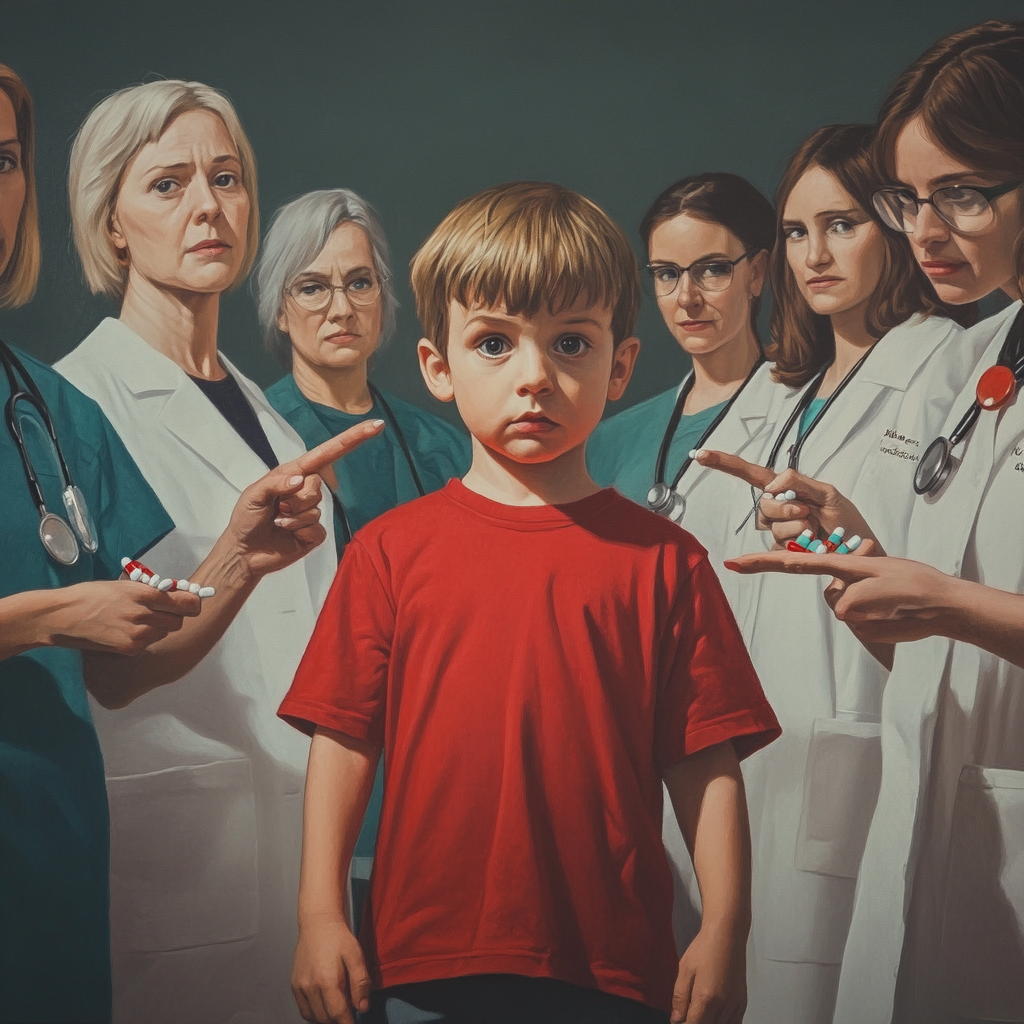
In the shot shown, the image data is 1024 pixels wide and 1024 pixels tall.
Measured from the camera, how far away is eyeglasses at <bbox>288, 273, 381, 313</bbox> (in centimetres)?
161

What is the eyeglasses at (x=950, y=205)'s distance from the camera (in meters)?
1.56

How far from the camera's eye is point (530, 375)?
52.6 inches

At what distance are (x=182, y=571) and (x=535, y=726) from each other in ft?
1.75

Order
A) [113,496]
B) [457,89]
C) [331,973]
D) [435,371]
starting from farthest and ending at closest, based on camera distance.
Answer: [457,89] → [113,496] → [435,371] → [331,973]

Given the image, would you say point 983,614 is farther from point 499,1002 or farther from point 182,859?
point 182,859

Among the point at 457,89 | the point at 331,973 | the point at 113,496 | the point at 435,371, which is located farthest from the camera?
the point at 457,89

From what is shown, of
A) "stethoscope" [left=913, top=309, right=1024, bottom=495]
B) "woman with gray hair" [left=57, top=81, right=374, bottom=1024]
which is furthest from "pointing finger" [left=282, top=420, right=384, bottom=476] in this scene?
"stethoscope" [left=913, top=309, right=1024, bottom=495]

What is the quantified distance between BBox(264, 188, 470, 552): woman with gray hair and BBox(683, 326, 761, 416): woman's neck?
0.35 metres

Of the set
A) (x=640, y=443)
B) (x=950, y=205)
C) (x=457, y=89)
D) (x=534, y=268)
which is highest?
(x=457, y=89)

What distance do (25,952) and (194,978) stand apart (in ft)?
0.73

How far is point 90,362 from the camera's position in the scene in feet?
5.14

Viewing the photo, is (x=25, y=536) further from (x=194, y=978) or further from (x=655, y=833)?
(x=655, y=833)

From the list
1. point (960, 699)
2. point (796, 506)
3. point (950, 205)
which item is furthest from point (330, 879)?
point (950, 205)

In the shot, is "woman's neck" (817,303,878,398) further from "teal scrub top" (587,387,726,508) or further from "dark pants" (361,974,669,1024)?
"dark pants" (361,974,669,1024)
